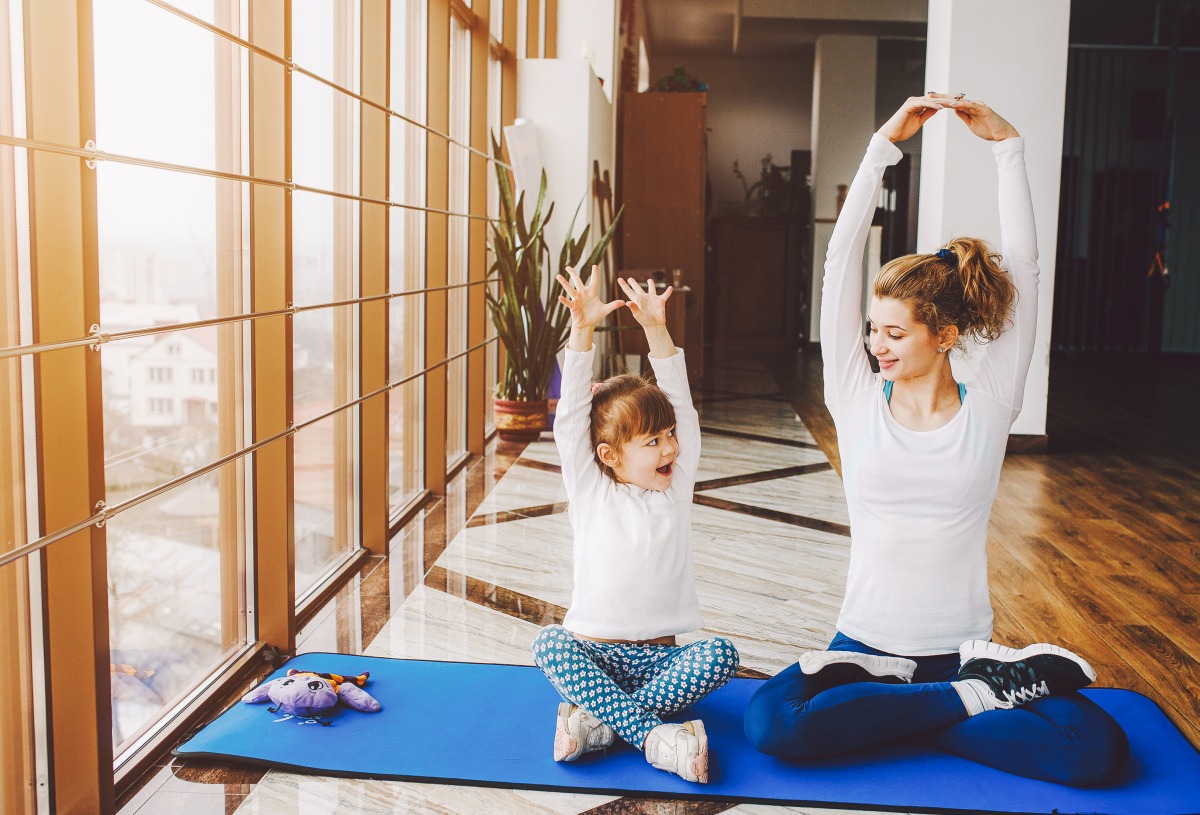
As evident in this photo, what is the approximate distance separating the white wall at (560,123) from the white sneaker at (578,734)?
12.1 feet

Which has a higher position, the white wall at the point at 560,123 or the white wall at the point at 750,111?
the white wall at the point at 750,111

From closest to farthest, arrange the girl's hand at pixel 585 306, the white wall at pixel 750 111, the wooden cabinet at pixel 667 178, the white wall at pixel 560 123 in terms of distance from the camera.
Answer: the girl's hand at pixel 585 306, the white wall at pixel 560 123, the wooden cabinet at pixel 667 178, the white wall at pixel 750 111

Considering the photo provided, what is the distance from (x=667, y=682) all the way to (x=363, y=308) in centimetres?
150

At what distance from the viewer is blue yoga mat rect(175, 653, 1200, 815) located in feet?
5.36

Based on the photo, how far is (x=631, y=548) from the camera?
6.16 feet

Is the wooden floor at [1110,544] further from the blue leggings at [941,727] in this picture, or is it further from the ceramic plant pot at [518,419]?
the ceramic plant pot at [518,419]

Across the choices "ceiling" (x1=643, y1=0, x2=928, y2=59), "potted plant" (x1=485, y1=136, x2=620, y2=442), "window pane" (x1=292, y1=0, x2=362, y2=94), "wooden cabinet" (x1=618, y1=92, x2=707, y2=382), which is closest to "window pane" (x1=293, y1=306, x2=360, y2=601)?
"window pane" (x1=292, y1=0, x2=362, y2=94)

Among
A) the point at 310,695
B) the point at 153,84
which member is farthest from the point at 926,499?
the point at 153,84

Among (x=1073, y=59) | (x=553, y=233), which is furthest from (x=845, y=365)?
(x=1073, y=59)

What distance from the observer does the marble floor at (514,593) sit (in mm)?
1614

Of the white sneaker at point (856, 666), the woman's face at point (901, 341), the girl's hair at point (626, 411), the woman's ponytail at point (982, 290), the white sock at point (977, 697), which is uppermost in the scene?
the woman's ponytail at point (982, 290)

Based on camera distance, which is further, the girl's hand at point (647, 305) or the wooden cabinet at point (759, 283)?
the wooden cabinet at point (759, 283)

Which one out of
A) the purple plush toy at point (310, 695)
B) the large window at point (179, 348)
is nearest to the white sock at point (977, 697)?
the purple plush toy at point (310, 695)

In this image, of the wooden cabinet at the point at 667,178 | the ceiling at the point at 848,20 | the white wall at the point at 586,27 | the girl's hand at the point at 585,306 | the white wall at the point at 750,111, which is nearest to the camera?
the girl's hand at the point at 585,306
